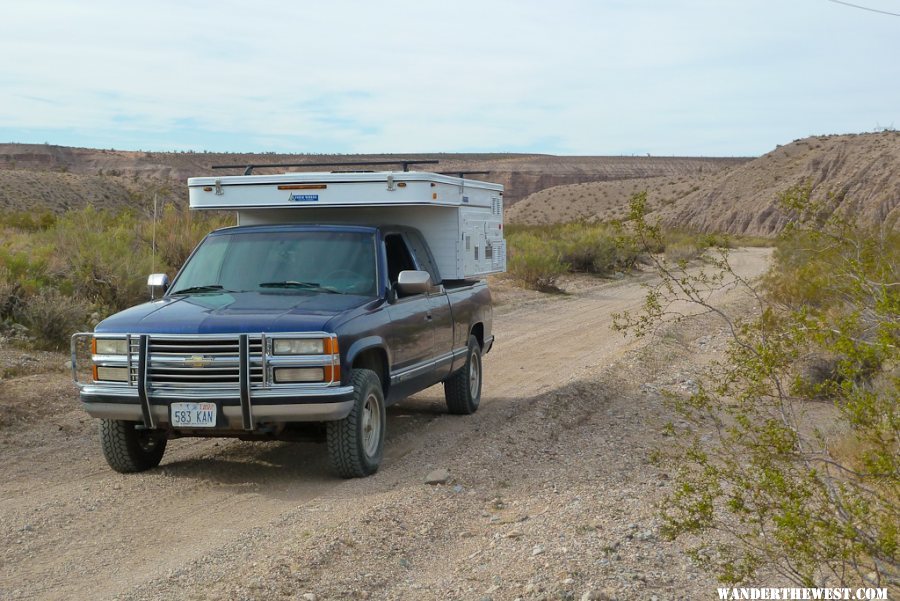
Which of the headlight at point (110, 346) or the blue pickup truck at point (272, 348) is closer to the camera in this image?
the blue pickup truck at point (272, 348)

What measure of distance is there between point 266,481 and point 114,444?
1.20 meters

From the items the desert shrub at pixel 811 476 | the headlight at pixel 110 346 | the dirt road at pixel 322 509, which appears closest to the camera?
the desert shrub at pixel 811 476

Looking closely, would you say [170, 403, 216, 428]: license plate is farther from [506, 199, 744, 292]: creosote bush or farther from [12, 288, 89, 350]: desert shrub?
[506, 199, 744, 292]: creosote bush

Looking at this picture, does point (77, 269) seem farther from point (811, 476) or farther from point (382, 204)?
point (811, 476)

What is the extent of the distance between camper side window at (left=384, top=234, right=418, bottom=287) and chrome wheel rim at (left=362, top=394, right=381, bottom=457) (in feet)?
4.66

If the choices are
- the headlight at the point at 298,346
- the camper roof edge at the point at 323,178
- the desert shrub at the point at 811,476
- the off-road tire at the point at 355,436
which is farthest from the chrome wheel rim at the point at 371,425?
the desert shrub at the point at 811,476

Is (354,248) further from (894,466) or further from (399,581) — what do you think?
(894,466)

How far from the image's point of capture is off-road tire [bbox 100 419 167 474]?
752 cm

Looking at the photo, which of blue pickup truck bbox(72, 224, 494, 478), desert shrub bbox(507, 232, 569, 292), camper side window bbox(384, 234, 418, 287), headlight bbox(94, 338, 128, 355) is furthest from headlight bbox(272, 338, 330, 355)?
desert shrub bbox(507, 232, 569, 292)

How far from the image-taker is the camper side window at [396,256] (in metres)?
8.84

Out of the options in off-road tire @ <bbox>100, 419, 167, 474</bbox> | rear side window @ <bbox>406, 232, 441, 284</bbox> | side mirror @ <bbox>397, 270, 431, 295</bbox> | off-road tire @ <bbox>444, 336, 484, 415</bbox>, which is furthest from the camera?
off-road tire @ <bbox>444, 336, 484, 415</bbox>

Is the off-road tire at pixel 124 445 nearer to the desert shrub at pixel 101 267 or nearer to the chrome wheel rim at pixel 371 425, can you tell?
the chrome wheel rim at pixel 371 425

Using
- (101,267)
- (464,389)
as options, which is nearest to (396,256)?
(464,389)

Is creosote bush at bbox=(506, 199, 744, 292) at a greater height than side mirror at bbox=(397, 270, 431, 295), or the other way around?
side mirror at bbox=(397, 270, 431, 295)
